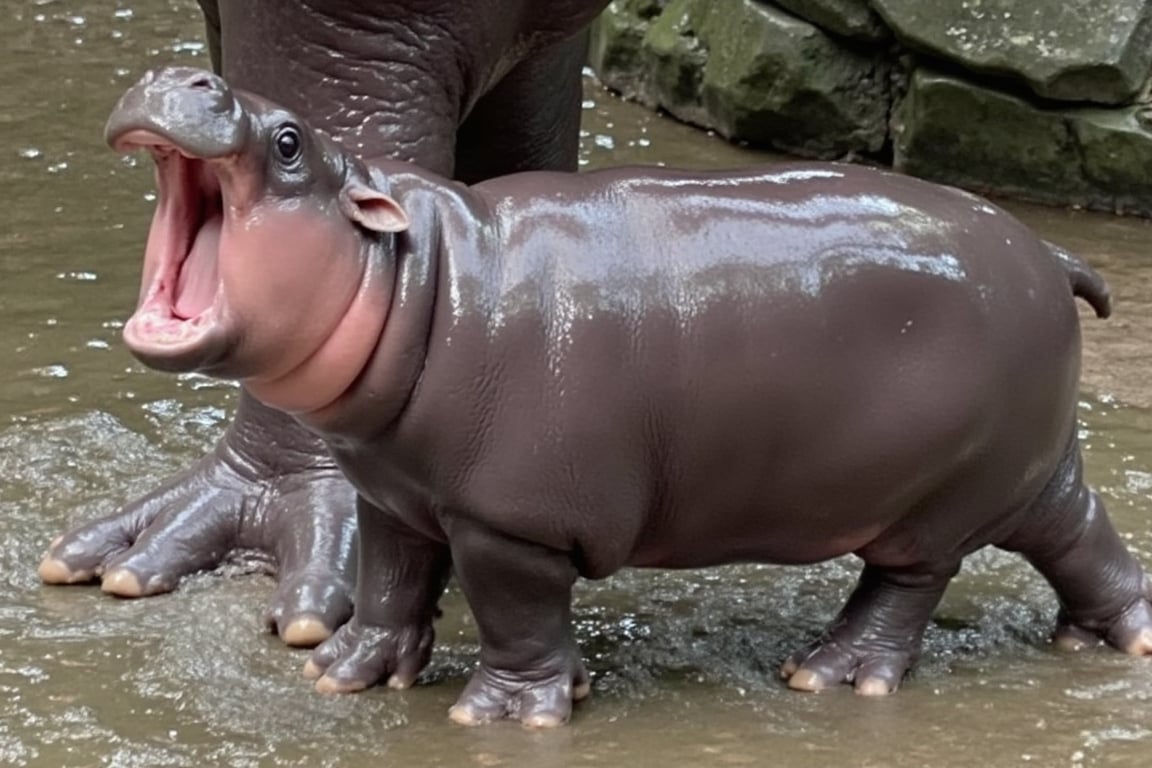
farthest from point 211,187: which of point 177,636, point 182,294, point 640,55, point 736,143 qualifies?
point 640,55

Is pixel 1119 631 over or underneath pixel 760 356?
underneath

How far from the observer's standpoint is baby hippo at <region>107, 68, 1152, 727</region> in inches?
62.8

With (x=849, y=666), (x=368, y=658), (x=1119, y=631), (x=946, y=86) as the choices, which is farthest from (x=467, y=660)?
(x=946, y=86)

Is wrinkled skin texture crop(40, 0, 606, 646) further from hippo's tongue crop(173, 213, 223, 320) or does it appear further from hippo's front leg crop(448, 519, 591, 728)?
hippo's tongue crop(173, 213, 223, 320)

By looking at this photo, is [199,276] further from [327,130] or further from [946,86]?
[946,86]

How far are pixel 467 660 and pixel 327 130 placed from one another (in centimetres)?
62

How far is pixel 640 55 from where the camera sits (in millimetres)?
4914

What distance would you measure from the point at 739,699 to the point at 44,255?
1.95m

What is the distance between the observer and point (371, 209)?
5.38ft

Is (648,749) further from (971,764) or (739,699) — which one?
(971,764)

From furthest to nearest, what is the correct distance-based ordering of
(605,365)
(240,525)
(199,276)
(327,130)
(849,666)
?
1. (240,525)
2. (327,130)
3. (849,666)
4. (605,365)
5. (199,276)

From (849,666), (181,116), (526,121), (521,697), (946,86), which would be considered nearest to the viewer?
(181,116)

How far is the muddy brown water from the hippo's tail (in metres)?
0.36

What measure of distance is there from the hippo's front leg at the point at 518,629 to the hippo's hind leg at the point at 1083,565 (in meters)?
0.50
